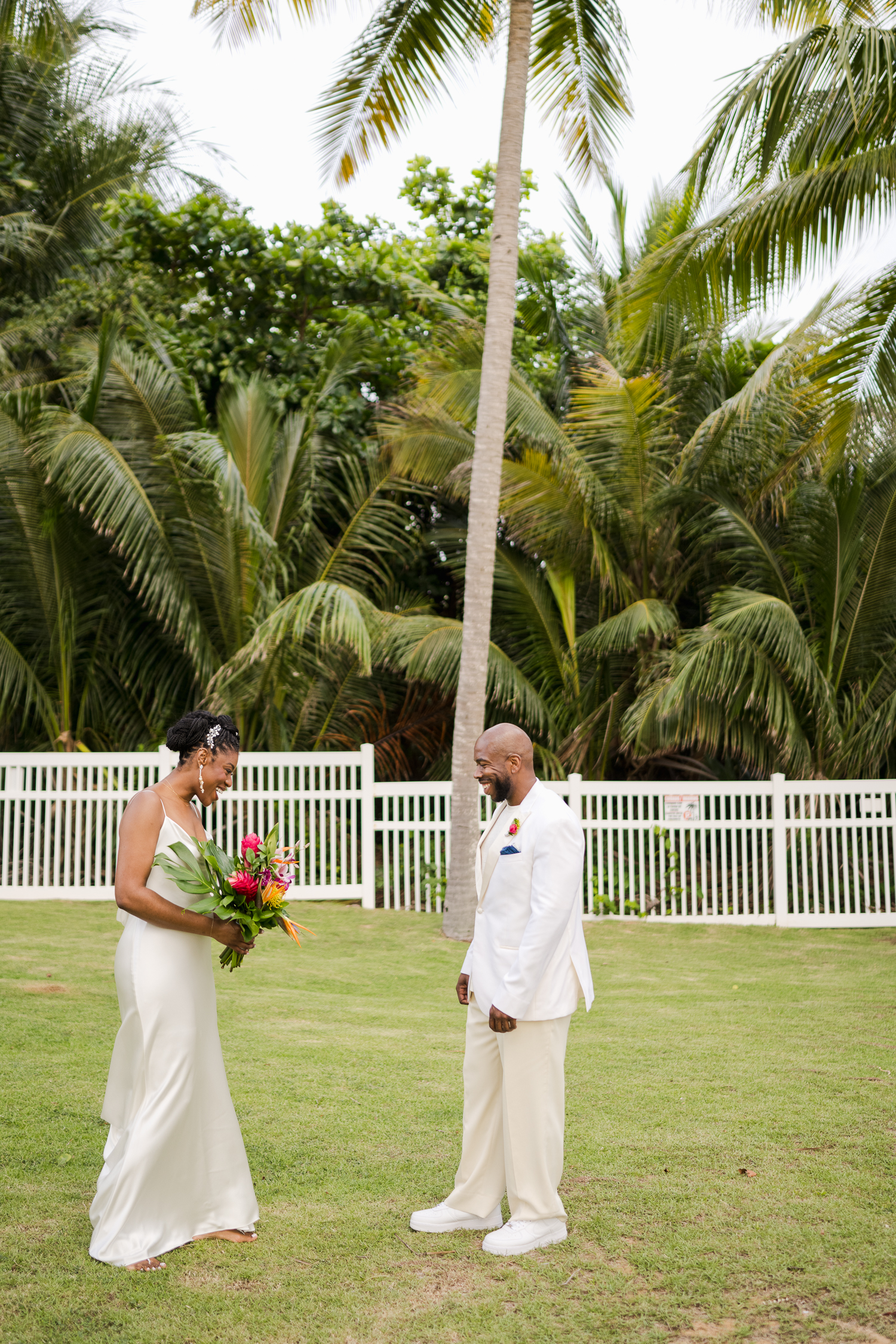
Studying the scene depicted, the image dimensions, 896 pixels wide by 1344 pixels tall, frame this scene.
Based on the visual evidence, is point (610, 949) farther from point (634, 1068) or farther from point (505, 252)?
point (505, 252)

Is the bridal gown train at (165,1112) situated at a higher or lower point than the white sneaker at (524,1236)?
higher

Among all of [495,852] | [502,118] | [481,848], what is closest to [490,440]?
[502,118]

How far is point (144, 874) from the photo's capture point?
396 centimetres

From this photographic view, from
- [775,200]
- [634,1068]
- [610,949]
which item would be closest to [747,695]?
[610,949]

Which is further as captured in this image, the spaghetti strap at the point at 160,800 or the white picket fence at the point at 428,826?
the white picket fence at the point at 428,826

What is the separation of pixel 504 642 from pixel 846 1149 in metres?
10.3

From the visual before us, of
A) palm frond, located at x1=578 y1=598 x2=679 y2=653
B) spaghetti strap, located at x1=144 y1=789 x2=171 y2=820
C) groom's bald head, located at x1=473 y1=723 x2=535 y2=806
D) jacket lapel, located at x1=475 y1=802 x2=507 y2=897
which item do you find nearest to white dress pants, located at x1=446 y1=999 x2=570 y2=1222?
jacket lapel, located at x1=475 y1=802 x2=507 y2=897

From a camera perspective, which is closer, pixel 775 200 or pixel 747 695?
pixel 775 200

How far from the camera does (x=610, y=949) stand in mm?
10789

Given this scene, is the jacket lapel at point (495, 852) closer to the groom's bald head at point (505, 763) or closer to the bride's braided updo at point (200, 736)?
the groom's bald head at point (505, 763)

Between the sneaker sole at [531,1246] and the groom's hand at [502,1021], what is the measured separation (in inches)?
30.2

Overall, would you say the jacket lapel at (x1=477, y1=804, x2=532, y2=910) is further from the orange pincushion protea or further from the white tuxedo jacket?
the orange pincushion protea

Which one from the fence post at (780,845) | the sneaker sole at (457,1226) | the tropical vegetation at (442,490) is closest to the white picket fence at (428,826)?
the fence post at (780,845)

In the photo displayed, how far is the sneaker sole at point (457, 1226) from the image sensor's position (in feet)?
14.0
